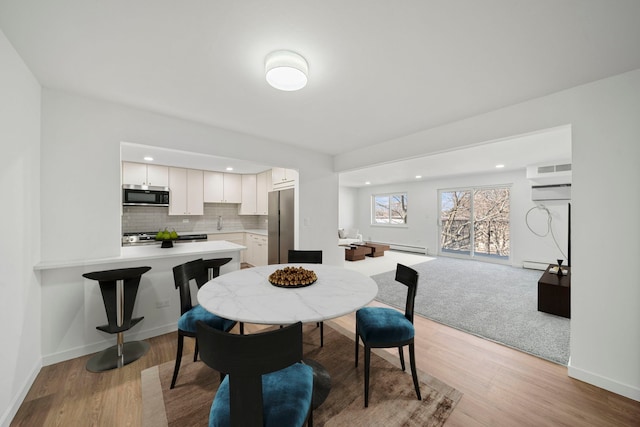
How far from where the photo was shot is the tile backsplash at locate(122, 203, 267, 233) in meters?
4.98

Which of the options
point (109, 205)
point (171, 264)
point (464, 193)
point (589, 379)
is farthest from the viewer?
point (464, 193)

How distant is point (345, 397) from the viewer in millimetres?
1771

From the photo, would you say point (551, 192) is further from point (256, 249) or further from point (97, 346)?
point (97, 346)

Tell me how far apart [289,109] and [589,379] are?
140 inches

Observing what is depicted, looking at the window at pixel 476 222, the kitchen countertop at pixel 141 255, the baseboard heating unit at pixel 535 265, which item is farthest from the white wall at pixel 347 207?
the kitchen countertop at pixel 141 255

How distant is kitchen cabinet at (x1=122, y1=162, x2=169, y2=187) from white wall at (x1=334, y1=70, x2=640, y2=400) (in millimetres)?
6003

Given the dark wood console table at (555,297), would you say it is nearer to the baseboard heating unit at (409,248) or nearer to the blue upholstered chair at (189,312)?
the blue upholstered chair at (189,312)

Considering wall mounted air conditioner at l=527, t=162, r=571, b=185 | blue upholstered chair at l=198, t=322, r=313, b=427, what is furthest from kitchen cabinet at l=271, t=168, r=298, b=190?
wall mounted air conditioner at l=527, t=162, r=571, b=185

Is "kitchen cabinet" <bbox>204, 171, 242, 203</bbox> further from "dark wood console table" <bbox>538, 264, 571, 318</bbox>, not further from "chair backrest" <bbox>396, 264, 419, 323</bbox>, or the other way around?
"dark wood console table" <bbox>538, 264, 571, 318</bbox>

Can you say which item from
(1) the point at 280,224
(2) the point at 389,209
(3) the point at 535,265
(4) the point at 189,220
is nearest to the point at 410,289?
(1) the point at 280,224

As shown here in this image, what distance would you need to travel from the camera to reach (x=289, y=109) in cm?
251

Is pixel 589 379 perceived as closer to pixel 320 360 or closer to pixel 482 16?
pixel 320 360

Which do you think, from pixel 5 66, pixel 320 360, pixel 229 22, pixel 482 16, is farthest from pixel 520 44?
pixel 5 66

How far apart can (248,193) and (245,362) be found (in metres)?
5.45
